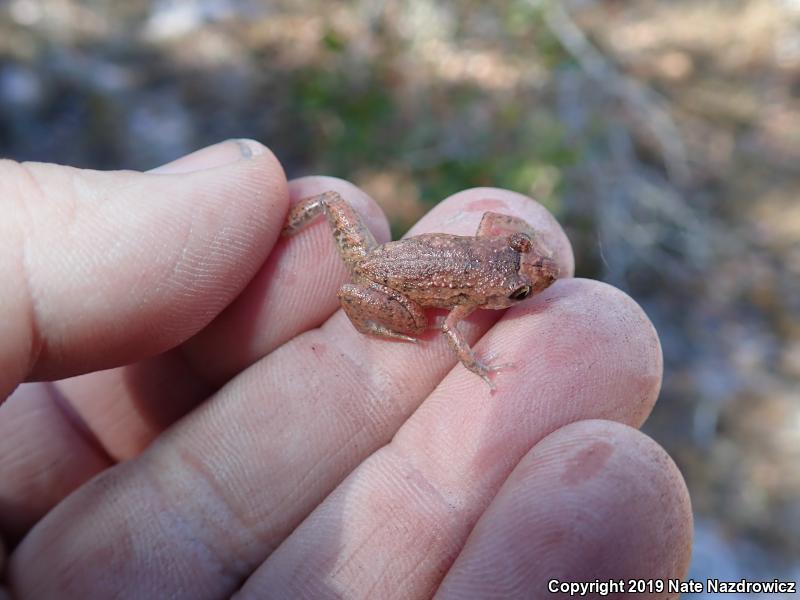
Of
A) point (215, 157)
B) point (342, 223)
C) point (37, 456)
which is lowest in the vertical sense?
point (37, 456)

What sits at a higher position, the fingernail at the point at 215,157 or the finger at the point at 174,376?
the fingernail at the point at 215,157

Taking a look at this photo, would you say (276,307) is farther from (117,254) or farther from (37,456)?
(37,456)

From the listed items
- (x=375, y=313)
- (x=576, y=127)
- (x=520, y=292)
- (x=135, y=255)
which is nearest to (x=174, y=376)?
(x=135, y=255)

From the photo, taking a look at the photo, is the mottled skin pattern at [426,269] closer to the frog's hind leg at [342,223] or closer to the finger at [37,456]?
the frog's hind leg at [342,223]

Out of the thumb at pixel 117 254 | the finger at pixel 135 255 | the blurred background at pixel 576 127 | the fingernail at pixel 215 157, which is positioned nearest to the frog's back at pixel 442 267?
the finger at pixel 135 255

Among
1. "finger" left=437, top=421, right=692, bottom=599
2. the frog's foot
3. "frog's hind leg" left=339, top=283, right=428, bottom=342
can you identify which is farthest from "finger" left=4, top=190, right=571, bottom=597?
"finger" left=437, top=421, right=692, bottom=599

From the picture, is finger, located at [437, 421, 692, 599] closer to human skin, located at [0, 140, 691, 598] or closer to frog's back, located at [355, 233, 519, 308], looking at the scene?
human skin, located at [0, 140, 691, 598]

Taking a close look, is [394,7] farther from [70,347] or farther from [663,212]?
[70,347]
